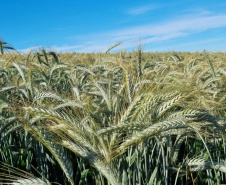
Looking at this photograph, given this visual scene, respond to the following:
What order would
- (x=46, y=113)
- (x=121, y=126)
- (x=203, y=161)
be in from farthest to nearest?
1. (x=203, y=161)
2. (x=46, y=113)
3. (x=121, y=126)

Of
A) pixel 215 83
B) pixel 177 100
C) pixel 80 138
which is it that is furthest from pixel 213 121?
pixel 215 83

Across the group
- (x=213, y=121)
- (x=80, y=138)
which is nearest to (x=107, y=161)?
(x=80, y=138)

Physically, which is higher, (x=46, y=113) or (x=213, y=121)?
→ (x=46, y=113)

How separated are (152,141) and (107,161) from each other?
0.79m

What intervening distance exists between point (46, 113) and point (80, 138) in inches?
8.0

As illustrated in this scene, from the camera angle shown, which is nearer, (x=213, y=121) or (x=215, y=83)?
(x=213, y=121)

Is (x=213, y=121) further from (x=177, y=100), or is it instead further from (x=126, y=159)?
(x=126, y=159)

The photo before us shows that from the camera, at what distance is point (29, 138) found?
78.4 inches

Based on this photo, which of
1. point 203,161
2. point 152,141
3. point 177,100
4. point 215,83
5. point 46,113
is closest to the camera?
point 46,113

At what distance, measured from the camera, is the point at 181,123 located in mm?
1086

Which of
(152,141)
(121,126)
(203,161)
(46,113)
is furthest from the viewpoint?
(152,141)

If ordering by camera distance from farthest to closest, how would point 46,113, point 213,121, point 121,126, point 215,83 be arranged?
1. point 215,83
2. point 213,121
3. point 46,113
4. point 121,126

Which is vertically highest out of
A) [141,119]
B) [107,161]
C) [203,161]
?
[141,119]

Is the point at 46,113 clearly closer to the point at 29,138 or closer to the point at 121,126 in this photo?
the point at 121,126
